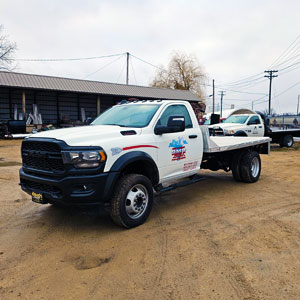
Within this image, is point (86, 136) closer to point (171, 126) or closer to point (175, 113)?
point (171, 126)

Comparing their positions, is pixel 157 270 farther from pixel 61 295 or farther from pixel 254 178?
pixel 254 178

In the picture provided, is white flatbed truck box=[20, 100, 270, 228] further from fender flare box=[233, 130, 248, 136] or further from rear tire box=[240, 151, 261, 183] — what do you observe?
fender flare box=[233, 130, 248, 136]

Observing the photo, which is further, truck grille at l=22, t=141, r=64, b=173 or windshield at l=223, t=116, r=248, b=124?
windshield at l=223, t=116, r=248, b=124

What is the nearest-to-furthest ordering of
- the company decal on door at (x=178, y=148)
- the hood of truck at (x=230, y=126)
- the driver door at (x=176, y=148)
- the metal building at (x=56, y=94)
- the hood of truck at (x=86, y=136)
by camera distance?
the hood of truck at (x=86, y=136)
the driver door at (x=176, y=148)
the company decal on door at (x=178, y=148)
the hood of truck at (x=230, y=126)
the metal building at (x=56, y=94)

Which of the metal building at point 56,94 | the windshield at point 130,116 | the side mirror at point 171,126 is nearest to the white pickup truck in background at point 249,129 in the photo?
the windshield at point 130,116

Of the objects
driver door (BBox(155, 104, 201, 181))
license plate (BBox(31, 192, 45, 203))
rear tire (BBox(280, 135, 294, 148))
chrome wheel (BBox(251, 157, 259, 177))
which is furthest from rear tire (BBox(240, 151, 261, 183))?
rear tire (BBox(280, 135, 294, 148))

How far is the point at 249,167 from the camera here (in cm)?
758

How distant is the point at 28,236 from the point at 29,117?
22.7 meters

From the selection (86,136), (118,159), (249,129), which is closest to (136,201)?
(118,159)

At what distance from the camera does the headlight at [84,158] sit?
404 centimetres

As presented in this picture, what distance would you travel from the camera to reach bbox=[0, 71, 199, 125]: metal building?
24.3 metres

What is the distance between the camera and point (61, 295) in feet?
9.54

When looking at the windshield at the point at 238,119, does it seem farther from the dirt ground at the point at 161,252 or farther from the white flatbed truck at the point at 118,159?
the white flatbed truck at the point at 118,159

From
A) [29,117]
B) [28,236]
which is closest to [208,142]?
[28,236]
